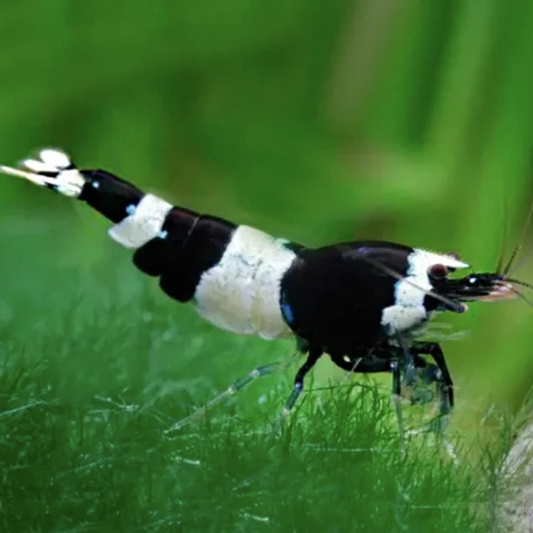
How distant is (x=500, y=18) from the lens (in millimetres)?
1354

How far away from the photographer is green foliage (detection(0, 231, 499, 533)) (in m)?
0.80

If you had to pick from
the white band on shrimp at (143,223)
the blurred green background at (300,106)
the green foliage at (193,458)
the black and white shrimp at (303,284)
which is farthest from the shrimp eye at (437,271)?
the blurred green background at (300,106)

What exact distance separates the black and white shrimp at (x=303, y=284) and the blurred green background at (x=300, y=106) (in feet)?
1.15

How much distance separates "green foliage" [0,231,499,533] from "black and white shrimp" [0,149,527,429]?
1.5 inches

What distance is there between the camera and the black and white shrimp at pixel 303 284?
2.76 feet

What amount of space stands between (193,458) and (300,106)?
0.64 metres

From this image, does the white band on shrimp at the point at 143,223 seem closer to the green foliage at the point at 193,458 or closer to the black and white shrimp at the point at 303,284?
the black and white shrimp at the point at 303,284

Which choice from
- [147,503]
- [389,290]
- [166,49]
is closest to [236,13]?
[166,49]

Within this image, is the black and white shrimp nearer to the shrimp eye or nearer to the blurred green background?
the shrimp eye

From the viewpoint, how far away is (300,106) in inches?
53.2

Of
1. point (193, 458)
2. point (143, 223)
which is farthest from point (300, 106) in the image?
point (193, 458)

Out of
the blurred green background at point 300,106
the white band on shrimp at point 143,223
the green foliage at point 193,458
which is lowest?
the green foliage at point 193,458

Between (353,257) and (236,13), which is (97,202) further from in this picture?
(236,13)

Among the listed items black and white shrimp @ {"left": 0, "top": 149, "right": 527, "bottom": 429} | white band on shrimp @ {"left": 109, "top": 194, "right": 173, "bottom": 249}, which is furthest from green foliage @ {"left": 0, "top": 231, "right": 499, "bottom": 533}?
white band on shrimp @ {"left": 109, "top": 194, "right": 173, "bottom": 249}
